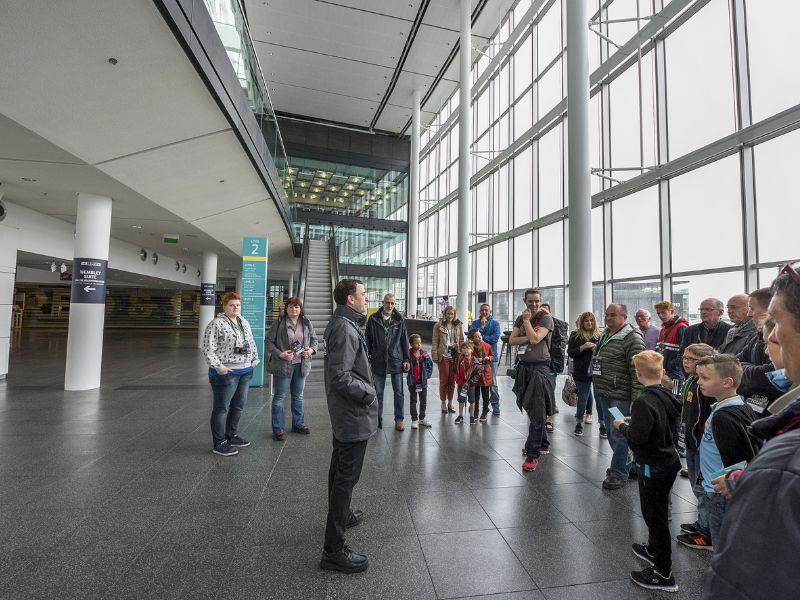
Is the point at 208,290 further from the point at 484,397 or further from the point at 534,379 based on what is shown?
the point at 534,379

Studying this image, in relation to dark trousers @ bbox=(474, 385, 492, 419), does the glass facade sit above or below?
above

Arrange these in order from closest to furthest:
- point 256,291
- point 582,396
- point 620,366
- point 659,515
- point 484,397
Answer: point 659,515 < point 620,366 < point 582,396 < point 484,397 < point 256,291

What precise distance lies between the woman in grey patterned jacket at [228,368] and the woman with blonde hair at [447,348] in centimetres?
287

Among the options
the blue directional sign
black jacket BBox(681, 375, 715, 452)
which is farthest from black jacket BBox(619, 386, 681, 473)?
the blue directional sign

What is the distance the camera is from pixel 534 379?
13.8ft

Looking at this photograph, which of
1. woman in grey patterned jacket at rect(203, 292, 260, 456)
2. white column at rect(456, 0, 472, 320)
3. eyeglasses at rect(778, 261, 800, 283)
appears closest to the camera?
eyeglasses at rect(778, 261, 800, 283)

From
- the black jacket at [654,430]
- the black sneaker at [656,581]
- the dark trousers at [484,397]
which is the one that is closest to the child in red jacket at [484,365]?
the dark trousers at [484,397]

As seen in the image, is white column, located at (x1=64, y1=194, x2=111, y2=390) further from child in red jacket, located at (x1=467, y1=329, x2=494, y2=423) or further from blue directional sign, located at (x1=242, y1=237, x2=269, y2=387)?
child in red jacket, located at (x1=467, y1=329, x2=494, y2=423)

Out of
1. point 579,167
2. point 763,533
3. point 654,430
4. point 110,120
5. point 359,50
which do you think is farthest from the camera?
point 359,50

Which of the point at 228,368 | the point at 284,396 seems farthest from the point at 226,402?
the point at 284,396

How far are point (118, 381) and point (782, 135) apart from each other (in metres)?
13.0

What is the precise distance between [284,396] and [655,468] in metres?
4.05

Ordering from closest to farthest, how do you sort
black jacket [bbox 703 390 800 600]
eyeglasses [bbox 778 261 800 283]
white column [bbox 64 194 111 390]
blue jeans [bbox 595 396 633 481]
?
1. black jacket [bbox 703 390 800 600]
2. eyeglasses [bbox 778 261 800 283]
3. blue jeans [bbox 595 396 633 481]
4. white column [bbox 64 194 111 390]

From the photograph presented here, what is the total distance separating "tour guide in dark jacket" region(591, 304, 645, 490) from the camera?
3643 millimetres
